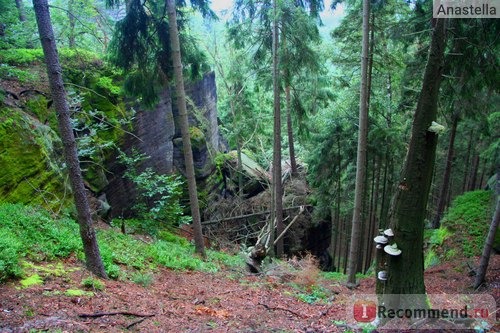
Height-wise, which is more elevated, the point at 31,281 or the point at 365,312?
the point at 31,281

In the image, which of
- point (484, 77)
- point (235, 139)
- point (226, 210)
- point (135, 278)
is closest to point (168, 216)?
point (226, 210)

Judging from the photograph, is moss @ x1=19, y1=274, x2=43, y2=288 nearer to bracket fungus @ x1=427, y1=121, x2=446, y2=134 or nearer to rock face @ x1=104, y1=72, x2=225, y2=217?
rock face @ x1=104, y1=72, x2=225, y2=217

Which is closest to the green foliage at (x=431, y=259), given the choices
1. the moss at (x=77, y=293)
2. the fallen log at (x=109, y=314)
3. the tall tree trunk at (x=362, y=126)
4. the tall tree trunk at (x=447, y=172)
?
the tall tree trunk at (x=447, y=172)

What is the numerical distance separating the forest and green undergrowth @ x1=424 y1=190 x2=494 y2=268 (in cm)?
6

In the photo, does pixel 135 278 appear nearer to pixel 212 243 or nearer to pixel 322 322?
pixel 322 322

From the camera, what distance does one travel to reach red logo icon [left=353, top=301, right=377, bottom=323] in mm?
5082

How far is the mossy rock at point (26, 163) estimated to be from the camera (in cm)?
745

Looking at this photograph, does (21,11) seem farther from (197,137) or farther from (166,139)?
(197,137)

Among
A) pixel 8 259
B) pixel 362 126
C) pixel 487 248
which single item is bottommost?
pixel 487 248

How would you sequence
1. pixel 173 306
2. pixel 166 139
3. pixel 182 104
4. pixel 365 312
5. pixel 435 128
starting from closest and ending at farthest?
pixel 435 128 → pixel 365 312 → pixel 173 306 → pixel 182 104 → pixel 166 139

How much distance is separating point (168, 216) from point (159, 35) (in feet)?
19.7

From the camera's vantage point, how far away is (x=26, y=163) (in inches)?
309

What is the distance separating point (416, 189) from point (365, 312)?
230 cm

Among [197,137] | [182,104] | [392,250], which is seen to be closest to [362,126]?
[182,104]
